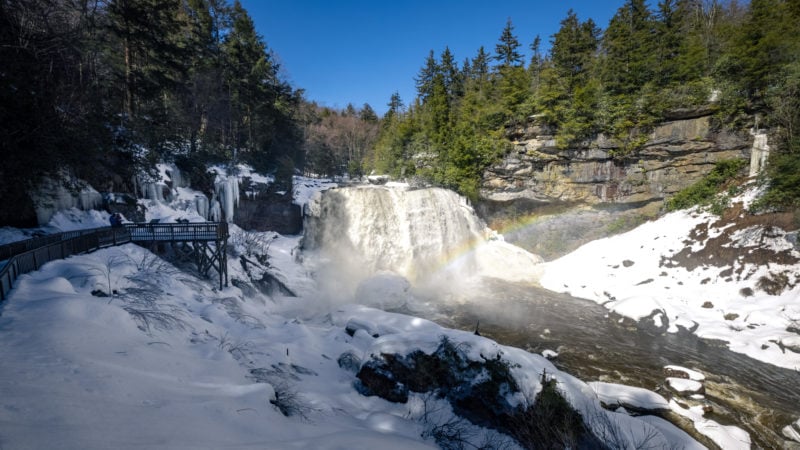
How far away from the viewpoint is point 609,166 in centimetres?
2164

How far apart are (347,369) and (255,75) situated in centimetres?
2803

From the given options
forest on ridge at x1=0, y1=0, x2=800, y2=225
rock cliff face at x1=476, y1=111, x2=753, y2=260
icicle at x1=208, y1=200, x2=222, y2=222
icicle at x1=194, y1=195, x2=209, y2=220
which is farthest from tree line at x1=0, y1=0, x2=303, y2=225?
rock cliff face at x1=476, y1=111, x2=753, y2=260

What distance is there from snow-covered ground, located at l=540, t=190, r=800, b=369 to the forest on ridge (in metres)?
2.89

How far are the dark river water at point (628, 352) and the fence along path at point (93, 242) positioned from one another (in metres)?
10.0

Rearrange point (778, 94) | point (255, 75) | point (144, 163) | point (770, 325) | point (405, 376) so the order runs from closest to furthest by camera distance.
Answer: point (405, 376), point (770, 325), point (144, 163), point (778, 94), point (255, 75)

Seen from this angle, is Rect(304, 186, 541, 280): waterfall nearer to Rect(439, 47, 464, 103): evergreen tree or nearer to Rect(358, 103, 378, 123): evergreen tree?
Rect(439, 47, 464, 103): evergreen tree

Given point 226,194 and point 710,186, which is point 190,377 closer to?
point 226,194

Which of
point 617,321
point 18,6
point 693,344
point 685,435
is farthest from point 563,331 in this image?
point 18,6

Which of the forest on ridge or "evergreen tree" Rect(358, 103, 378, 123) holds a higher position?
"evergreen tree" Rect(358, 103, 378, 123)

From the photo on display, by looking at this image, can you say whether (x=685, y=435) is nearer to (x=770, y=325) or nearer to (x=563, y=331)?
(x=563, y=331)

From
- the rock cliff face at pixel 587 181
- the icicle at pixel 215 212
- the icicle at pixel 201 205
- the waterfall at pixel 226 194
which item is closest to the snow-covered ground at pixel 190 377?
the icicle at pixel 201 205

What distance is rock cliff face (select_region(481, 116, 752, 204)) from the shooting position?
62.3 ft

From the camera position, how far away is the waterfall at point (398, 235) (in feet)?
68.0

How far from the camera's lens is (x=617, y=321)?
520 inches
